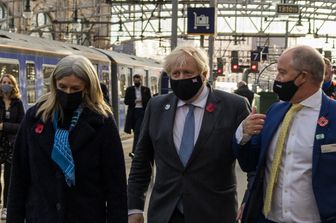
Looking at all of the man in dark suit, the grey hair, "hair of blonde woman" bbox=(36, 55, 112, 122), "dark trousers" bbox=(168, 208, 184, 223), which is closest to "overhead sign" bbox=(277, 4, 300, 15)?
the man in dark suit

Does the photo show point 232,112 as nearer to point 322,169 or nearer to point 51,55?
point 322,169

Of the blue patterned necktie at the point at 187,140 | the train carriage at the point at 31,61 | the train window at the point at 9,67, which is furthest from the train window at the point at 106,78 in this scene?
the blue patterned necktie at the point at 187,140

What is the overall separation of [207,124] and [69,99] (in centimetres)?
84

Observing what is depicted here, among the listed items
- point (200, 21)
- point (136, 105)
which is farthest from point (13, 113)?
point (136, 105)

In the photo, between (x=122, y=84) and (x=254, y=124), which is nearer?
(x=254, y=124)

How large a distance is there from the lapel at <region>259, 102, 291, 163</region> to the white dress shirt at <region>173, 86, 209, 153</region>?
1.51 feet

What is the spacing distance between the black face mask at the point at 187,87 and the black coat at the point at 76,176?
471 mm

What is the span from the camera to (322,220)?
131 inches

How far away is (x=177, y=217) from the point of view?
389cm

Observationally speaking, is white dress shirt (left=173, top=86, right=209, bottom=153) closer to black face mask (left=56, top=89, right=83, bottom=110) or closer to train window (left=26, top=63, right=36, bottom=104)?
black face mask (left=56, top=89, right=83, bottom=110)

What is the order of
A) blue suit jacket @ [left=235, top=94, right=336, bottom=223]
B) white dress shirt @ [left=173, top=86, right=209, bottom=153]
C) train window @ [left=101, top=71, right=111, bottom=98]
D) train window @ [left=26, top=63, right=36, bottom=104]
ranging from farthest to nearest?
train window @ [left=101, top=71, right=111, bottom=98], train window @ [left=26, top=63, right=36, bottom=104], white dress shirt @ [left=173, top=86, right=209, bottom=153], blue suit jacket @ [left=235, top=94, right=336, bottom=223]

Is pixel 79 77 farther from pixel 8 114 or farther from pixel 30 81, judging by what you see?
pixel 30 81

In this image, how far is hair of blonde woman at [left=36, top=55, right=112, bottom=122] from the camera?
3541 millimetres

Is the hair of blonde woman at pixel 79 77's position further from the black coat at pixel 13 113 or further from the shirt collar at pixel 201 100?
the black coat at pixel 13 113
